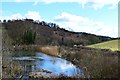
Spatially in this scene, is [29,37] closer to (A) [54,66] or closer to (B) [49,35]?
(B) [49,35]

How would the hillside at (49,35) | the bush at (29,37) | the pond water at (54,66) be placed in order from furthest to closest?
the hillside at (49,35), the bush at (29,37), the pond water at (54,66)

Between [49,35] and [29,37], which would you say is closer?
[29,37]

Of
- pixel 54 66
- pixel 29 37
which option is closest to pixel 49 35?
pixel 29 37

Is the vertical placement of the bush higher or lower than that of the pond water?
higher

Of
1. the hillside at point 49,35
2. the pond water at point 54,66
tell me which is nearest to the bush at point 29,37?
the hillside at point 49,35

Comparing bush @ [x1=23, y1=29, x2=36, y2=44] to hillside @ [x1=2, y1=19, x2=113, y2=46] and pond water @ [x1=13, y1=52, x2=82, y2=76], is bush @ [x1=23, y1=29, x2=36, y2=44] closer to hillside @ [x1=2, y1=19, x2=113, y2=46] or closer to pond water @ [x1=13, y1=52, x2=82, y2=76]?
hillside @ [x1=2, y1=19, x2=113, y2=46]

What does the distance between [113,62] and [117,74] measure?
23.2 inches

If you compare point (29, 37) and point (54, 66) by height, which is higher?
point (29, 37)

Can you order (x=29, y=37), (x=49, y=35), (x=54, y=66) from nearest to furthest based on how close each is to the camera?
(x=54, y=66)
(x=29, y=37)
(x=49, y=35)

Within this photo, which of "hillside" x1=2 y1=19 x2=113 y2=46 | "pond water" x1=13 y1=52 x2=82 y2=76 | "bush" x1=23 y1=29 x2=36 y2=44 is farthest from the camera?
"hillside" x1=2 y1=19 x2=113 y2=46

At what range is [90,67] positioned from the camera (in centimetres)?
1300

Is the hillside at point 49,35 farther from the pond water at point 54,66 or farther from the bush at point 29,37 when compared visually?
the pond water at point 54,66

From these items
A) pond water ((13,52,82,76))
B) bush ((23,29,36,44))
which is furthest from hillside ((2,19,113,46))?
pond water ((13,52,82,76))

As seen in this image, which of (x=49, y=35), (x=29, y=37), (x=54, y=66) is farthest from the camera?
(x=49, y=35)
